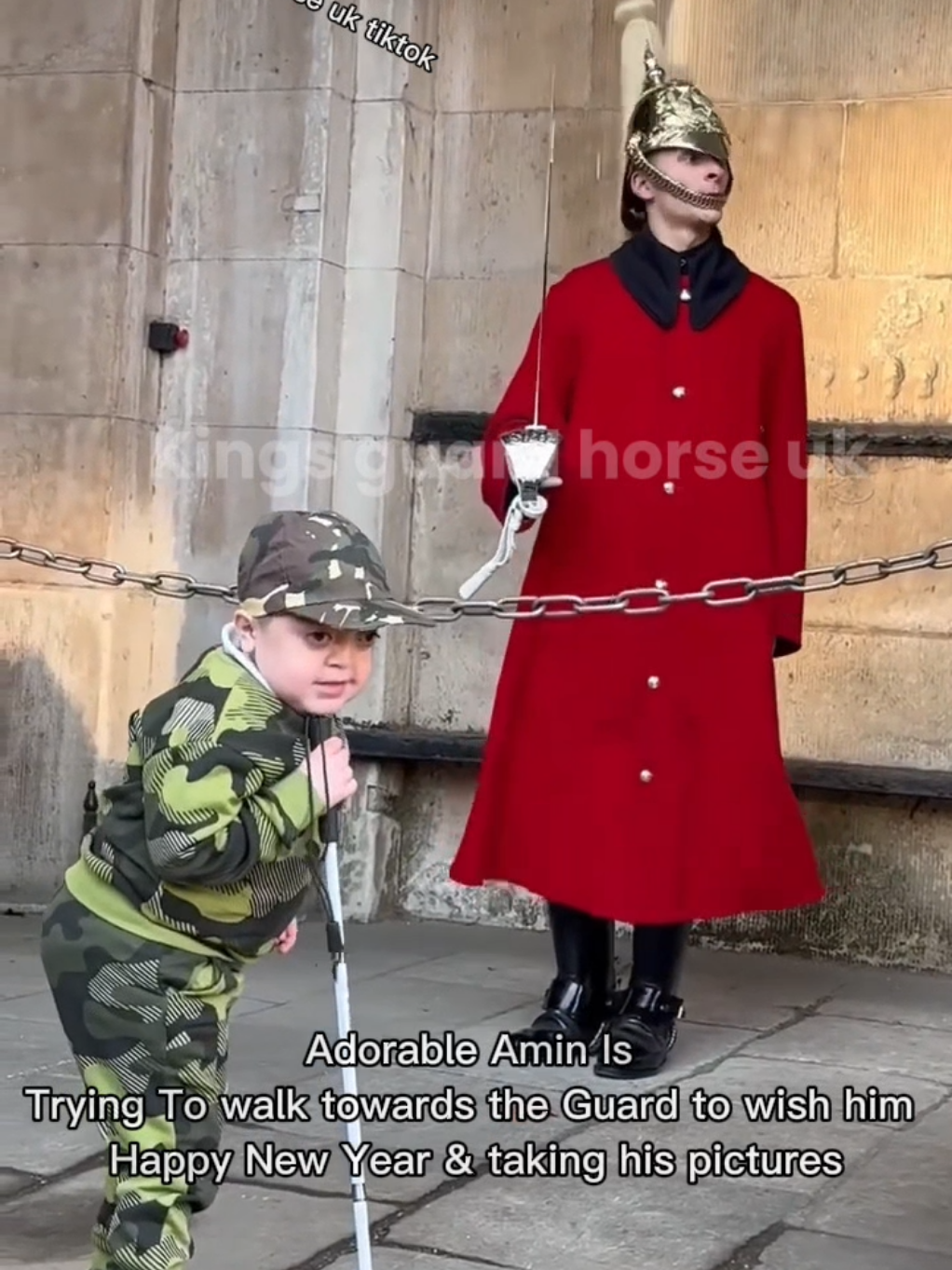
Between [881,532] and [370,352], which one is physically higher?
[370,352]

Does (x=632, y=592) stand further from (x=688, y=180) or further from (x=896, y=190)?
(x=896, y=190)

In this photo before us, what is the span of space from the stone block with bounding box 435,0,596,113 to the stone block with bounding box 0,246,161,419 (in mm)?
1046

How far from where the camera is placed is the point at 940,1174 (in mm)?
3750

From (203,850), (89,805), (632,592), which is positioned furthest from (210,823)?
(89,805)

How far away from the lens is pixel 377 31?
6035 mm

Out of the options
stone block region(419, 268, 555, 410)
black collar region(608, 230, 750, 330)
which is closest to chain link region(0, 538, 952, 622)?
black collar region(608, 230, 750, 330)

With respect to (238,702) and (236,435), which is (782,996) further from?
(238,702)

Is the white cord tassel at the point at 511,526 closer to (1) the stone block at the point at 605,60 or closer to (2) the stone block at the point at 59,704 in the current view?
(2) the stone block at the point at 59,704

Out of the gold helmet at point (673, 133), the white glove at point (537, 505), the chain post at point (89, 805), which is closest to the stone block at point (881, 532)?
the gold helmet at point (673, 133)

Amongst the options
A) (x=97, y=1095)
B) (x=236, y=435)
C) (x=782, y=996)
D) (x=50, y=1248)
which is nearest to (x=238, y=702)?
(x=97, y=1095)

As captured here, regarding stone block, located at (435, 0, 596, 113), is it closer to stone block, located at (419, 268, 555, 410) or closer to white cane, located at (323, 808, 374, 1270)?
stone block, located at (419, 268, 555, 410)

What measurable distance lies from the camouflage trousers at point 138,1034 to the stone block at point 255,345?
322 cm

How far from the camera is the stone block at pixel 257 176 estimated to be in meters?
5.97

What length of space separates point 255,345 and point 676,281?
1774 mm
